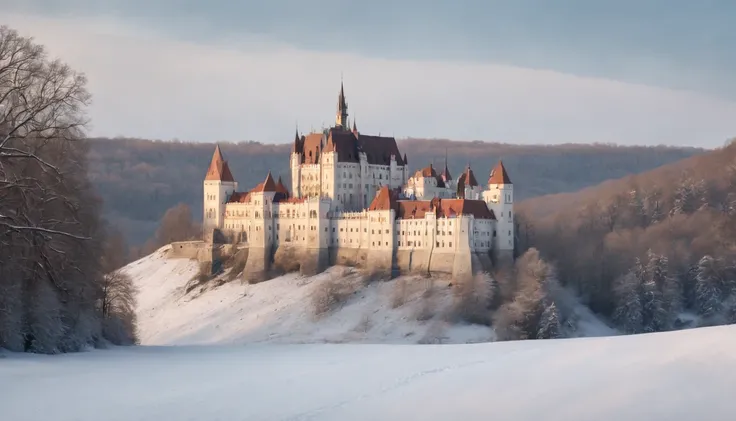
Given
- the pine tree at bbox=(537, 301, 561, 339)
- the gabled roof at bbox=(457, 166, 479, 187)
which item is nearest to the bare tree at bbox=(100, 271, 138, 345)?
the pine tree at bbox=(537, 301, 561, 339)

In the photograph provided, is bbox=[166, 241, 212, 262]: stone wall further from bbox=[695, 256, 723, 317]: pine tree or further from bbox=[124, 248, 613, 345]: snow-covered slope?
bbox=[695, 256, 723, 317]: pine tree

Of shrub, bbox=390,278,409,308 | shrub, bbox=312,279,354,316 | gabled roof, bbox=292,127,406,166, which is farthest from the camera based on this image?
gabled roof, bbox=292,127,406,166

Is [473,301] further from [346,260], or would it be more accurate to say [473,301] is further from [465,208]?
[346,260]

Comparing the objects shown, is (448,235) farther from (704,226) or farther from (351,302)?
(704,226)

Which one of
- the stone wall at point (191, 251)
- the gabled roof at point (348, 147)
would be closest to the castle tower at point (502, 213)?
the gabled roof at point (348, 147)

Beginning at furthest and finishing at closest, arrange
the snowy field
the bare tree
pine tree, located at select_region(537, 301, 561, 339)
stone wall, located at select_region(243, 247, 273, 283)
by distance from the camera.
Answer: stone wall, located at select_region(243, 247, 273, 283) < pine tree, located at select_region(537, 301, 561, 339) < the bare tree < the snowy field

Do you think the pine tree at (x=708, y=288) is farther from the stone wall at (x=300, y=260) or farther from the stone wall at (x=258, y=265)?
the stone wall at (x=258, y=265)

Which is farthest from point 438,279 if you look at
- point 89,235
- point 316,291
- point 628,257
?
point 89,235
